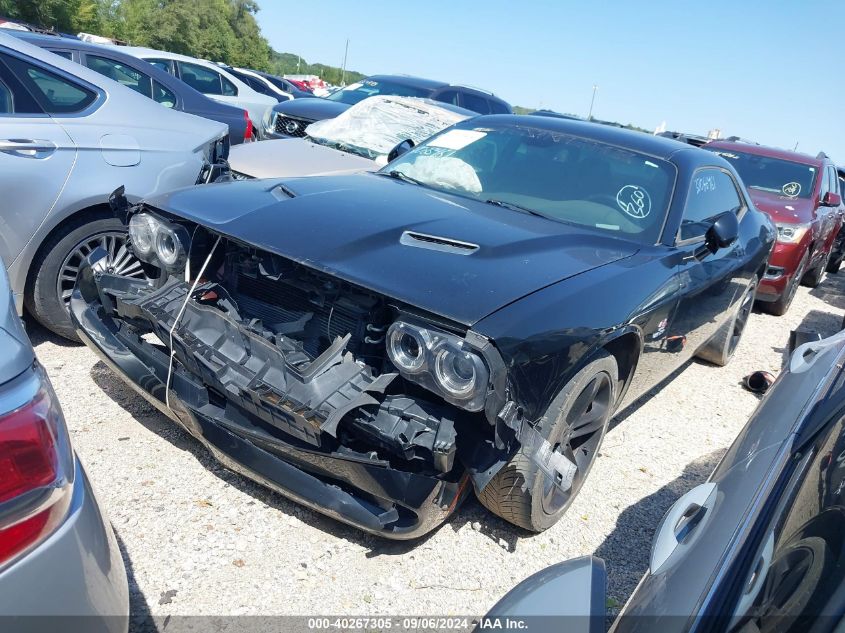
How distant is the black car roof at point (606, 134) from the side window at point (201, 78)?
22.6 feet

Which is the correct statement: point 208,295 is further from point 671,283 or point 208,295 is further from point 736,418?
point 736,418

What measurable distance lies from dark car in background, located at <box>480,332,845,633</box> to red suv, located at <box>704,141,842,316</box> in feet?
18.2

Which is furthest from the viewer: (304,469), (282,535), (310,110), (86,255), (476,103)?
(476,103)

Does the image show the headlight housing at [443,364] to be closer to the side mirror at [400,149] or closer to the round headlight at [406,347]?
the round headlight at [406,347]

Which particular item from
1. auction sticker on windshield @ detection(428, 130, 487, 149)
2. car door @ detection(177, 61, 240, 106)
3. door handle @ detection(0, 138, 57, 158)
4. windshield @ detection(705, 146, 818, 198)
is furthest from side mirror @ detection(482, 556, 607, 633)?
car door @ detection(177, 61, 240, 106)

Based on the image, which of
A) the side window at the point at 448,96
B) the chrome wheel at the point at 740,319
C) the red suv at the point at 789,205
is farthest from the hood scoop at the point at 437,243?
the side window at the point at 448,96

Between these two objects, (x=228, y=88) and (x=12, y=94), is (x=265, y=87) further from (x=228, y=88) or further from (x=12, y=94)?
(x=12, y=94)

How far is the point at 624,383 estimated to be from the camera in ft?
10.2

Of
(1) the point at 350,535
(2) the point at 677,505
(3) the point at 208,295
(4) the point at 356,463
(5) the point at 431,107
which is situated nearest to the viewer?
(2) the point at 677,505

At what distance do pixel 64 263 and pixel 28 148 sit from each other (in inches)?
24.3

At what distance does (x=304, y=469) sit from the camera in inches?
93.1

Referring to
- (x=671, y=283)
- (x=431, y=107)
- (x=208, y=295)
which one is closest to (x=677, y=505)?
(x=671, y=283)

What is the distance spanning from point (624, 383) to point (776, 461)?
1.49m

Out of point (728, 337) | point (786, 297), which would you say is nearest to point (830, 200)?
point (786, 297)
